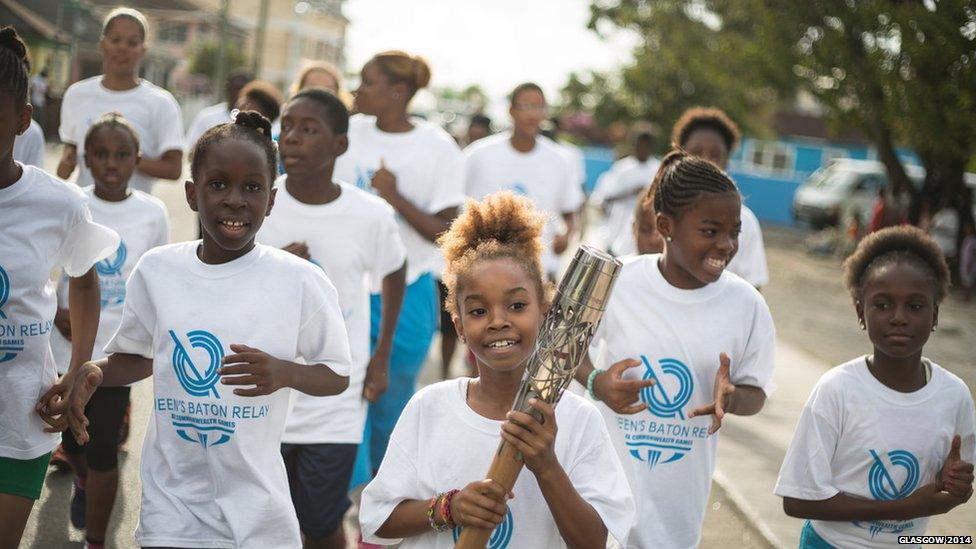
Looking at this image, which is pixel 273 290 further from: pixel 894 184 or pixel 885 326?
pixel 894 184

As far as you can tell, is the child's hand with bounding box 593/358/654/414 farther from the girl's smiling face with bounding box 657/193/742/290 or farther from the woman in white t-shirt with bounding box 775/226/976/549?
the woman in white t-shirt with bounding box 775/226/976/549

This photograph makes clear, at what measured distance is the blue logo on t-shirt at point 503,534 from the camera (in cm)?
319

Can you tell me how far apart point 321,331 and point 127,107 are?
3.92 metres

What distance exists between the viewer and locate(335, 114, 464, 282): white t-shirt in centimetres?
643

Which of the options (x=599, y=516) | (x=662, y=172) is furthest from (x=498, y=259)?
(x=662, y=172)

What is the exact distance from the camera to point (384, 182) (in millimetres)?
6258

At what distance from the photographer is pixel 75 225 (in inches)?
153

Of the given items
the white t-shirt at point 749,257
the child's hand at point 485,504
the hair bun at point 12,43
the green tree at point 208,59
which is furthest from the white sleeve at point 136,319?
the green tree at point 208,59

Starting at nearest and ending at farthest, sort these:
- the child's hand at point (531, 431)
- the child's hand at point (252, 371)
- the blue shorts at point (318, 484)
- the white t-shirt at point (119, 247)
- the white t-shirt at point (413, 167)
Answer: the child's hand at point (531, 431) < the child's hand at point (252, 371) < the blue shorts at point (318, 484) < the white t-shirt at point (119, 247) < the white t-shirt at point (413, 167)

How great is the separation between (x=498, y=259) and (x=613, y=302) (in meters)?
1.13

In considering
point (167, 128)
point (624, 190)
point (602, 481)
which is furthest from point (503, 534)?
point (624, 190)

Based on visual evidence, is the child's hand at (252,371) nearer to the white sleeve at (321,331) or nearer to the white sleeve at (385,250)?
the white sleeve at (321,331)

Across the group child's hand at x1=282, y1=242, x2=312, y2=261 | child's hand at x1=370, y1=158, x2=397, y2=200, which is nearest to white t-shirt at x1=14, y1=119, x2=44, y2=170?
child's hand at x1=370, y1=158, x2=397, y2=200

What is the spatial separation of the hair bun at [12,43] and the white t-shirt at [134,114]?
3.12m
